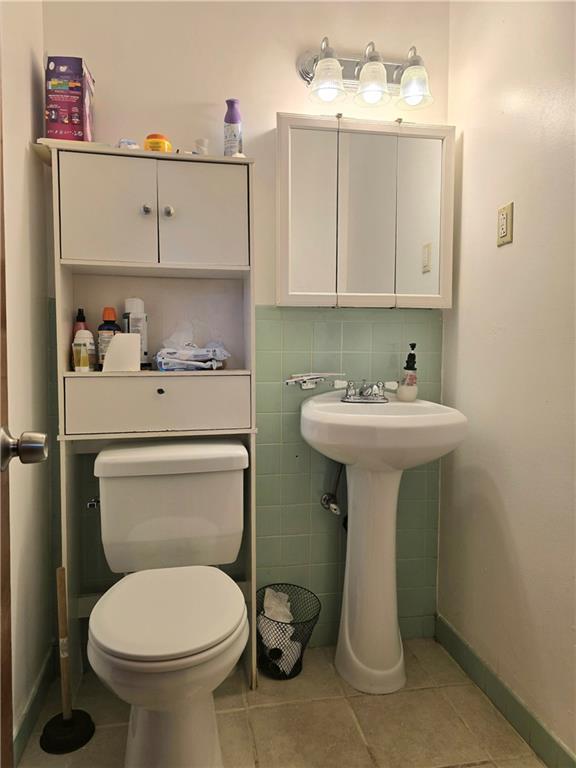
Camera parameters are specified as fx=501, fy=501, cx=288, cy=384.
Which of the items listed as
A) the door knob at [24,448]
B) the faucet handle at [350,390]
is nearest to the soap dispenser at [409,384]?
the faucet handle at [350,390]

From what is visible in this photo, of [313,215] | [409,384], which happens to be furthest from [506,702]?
[313,215]

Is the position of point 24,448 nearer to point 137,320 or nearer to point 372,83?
point 137,320

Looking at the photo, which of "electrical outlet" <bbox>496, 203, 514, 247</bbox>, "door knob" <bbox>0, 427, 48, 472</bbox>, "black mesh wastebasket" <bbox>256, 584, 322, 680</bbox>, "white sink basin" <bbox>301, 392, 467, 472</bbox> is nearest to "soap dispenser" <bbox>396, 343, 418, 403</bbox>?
"white sink basin" <bbox>301, 392, 467, 472</bbox>

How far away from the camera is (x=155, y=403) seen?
4.86 feet

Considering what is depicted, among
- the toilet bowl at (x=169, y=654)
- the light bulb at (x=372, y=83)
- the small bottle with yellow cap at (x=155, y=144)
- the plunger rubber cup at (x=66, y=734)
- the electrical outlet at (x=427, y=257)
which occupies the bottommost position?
the plunger rubber cup at (x=66, y=734)

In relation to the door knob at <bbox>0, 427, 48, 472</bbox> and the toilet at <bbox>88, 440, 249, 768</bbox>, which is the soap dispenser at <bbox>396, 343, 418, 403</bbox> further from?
the door knob at <bbox>0, 427, 48, 472</bbox>

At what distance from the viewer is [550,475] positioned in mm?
1301

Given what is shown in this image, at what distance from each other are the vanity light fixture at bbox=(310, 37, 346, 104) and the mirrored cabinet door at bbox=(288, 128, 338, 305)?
4.5 inches

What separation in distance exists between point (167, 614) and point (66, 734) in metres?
0.56

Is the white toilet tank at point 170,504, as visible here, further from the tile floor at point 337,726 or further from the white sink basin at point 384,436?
the tile floor at point 337,726

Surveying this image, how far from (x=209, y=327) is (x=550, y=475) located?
114 centimetres

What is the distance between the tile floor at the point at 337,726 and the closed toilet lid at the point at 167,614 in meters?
0.47

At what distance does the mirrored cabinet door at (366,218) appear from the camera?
1761 millimetres

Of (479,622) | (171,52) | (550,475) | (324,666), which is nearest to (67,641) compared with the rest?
(324,666)
